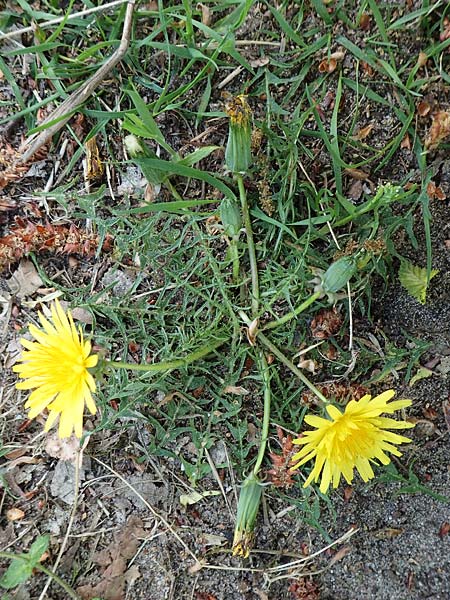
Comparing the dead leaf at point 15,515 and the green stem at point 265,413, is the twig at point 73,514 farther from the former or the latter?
the green stem at point 265,413

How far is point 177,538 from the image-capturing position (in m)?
1.94

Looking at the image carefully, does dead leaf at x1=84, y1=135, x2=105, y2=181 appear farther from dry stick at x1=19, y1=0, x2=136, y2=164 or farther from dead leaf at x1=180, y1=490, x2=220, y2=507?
dead leaf at x1=180, y1=490, x2=220, y2=507

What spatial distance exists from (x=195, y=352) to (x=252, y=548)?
2.32ft

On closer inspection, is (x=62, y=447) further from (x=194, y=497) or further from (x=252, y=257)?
(x=252, y=257)

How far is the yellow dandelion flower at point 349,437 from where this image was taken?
1.54 metres

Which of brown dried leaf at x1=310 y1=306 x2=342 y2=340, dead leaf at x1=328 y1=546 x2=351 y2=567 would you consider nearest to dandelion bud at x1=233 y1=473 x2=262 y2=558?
dead leaf at x1=328 y1=546 x2=351 y2=567

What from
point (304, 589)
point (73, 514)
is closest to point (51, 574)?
point (73, 514)

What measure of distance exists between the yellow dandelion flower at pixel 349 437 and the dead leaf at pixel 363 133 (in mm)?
851

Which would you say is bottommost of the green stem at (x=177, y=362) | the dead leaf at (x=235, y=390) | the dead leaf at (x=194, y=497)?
the dead leaf at (x=194, y=497)

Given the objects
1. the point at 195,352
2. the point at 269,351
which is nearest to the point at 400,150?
the point at 269,351

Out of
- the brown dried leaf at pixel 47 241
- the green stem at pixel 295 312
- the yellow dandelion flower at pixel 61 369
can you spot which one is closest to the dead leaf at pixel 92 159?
the brown dried leaf at pixel 47 241

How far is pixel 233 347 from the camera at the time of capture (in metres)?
1.88

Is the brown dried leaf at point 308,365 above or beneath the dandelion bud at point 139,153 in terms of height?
beneath

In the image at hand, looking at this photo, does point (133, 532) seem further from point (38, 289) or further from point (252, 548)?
point (38, 289)
